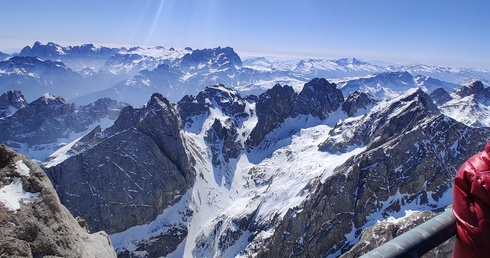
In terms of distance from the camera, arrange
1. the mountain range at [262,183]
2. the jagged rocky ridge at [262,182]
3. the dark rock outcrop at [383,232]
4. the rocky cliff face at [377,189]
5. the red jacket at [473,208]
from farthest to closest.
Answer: the jagged rocky ridge at [262,182]
the mountain range at [262,183]
the rocky cliff face at [377,189]
the dark rock outcrop at [383,232]
the red jacket at [473,208]

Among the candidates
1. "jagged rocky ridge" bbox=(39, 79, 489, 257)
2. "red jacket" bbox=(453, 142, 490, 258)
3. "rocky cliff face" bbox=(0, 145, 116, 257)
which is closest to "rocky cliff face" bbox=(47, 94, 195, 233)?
"jagged rocky ridge" bbox=(39, 79, 489, 257)

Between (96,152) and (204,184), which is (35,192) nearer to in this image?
(96,152)

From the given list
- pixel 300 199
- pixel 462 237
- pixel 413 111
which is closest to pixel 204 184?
pixel 300 199

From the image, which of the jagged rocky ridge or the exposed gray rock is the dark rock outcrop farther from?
the exposed gray rock

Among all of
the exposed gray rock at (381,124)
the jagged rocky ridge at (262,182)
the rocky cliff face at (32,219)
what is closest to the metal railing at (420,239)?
the rocky cliff face at (32,219)

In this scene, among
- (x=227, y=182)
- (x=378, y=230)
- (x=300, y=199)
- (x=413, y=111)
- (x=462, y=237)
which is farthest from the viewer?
(x=227, y=182)

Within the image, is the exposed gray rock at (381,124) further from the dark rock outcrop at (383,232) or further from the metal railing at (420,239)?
the metal railing at (420,239)

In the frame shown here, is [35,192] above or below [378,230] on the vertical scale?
above
